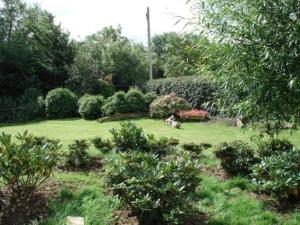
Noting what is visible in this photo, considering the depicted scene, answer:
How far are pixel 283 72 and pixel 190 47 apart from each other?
122 centimetres

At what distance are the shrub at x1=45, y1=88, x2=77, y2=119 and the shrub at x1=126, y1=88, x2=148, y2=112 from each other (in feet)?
9.81

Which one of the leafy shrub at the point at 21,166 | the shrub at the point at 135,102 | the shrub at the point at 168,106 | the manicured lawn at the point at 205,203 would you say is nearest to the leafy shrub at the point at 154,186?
the manicured lawn at the point at 205,203

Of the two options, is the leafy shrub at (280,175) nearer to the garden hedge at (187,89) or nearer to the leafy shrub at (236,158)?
the leafy shrub at (236,158)

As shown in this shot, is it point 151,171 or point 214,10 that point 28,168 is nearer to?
point 151,171

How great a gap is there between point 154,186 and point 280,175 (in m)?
1.65

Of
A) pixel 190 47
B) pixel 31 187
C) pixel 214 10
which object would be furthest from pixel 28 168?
pixel 214 10

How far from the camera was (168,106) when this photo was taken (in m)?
16.0

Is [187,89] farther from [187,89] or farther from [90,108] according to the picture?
[90,108]

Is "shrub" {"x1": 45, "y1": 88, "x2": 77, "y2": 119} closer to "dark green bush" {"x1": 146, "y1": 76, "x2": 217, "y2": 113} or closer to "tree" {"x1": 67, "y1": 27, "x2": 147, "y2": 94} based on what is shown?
"tree" {"x1": 67, "y1": 27, "x2": 147, "y2": 94}

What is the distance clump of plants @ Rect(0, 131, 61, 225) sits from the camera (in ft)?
13.6

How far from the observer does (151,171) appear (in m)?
4.27

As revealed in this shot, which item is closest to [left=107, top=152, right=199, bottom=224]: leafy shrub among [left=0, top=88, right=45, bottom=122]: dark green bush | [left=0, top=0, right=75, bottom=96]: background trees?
[left=0, top=88, right=45, bottom=122]: dark green bush

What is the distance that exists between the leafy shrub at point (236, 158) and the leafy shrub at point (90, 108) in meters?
12.0

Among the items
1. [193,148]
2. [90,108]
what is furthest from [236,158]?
[90,108]
